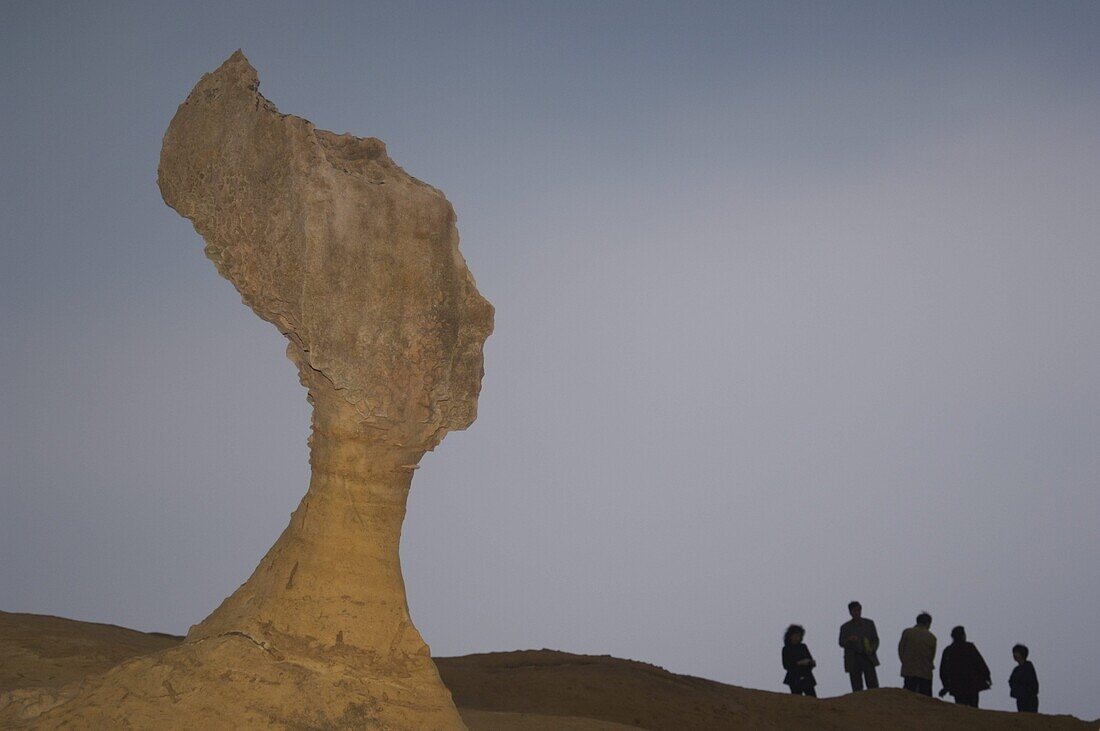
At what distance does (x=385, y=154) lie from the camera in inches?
275

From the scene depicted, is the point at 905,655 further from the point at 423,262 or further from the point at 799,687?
the point at 423,262

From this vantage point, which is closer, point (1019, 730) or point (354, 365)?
point (354, 365)

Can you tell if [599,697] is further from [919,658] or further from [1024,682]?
[1024,682]

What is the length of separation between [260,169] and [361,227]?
2.37 feet

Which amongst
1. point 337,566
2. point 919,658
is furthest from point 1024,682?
point 337,566

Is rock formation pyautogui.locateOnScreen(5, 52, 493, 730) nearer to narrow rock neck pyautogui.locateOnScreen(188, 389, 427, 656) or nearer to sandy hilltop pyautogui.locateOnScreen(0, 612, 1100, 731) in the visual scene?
narrow rock neck pyautogui.locateOnScreen(188, 389, 427, 656)

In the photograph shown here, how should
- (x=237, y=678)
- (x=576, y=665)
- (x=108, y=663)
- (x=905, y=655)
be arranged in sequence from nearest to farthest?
(x=237, y=678) < (x=108, y=663) < (x=576, y=665) < (x=905, y=655)

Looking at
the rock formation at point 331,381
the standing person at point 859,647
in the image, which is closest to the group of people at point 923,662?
the standing person at point 859,647

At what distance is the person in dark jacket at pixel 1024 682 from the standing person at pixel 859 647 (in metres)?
1.56

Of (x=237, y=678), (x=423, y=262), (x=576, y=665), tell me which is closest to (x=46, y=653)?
(x=237, y=678)

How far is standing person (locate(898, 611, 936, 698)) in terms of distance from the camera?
44.5ft

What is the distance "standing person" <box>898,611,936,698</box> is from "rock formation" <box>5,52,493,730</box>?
861 cm

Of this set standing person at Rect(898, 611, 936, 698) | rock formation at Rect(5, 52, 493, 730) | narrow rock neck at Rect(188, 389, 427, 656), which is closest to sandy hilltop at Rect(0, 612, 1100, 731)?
standing person at Rect(898, 611, 936, 698)

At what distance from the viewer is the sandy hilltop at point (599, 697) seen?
8695mm
